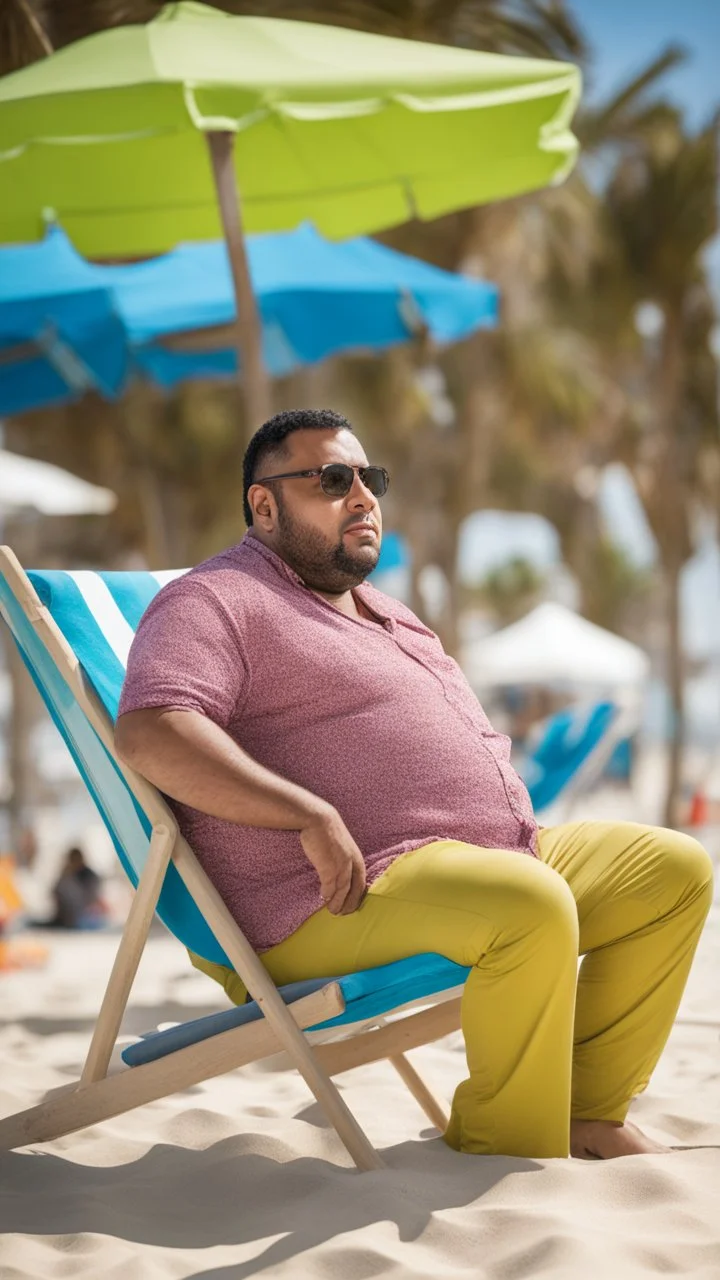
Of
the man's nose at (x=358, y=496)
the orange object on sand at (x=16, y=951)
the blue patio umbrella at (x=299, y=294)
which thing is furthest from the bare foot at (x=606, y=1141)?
the blue patio umbrella at (x=299, y=294)

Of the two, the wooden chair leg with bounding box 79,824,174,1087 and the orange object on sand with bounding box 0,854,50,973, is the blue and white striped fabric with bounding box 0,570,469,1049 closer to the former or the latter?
the wooden chair leg with bounding box 79,824,174,1087

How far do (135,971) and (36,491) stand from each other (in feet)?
22.9

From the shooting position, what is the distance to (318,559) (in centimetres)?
264

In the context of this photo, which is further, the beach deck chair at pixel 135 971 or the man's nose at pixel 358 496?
the man's nose at pixel 358 496

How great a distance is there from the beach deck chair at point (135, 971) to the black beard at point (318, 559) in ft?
1.33

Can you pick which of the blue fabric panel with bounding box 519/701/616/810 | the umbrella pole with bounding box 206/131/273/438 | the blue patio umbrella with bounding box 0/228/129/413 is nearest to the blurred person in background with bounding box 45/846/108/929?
the blue fabric panel with bounding box 519/701/616/810

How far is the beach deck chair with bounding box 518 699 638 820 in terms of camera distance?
6094mm

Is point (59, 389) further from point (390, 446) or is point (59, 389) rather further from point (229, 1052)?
point (390, 446)

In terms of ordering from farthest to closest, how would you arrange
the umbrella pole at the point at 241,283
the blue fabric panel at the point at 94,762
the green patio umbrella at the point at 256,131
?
the umbrella pole at the point at 241,283, the green patio umbrella at the point at 256,131, the blue fabric panel at the point at 94,762

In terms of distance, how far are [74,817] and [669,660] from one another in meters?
7.34

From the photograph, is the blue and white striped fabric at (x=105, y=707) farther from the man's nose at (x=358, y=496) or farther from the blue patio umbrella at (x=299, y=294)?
the blue patio umbrella at (x=299, y=294)

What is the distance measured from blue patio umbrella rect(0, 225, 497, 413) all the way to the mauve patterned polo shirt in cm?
428

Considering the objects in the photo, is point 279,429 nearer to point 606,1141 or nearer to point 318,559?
point 318,559

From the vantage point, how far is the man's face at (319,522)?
8.67 feet
